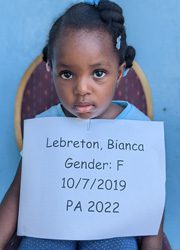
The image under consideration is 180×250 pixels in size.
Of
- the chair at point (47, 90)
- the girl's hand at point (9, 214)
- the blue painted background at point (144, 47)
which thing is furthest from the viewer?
the blue painted background at point (144, 47)

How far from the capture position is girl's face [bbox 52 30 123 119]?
88 cm

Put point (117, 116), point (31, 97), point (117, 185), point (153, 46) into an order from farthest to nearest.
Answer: point (153, 46) < point (31, 97) < point (117, 116) < point (117, 185)

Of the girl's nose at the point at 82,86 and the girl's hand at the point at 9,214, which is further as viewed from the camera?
the girl's hand at the point at 9,214

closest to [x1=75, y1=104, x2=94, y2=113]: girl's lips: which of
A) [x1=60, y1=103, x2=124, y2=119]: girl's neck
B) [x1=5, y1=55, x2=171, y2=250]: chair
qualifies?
[x1=60, y1=103, x2=124, y2=119]: girl's neck

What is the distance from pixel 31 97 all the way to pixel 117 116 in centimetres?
31

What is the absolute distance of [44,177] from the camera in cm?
96

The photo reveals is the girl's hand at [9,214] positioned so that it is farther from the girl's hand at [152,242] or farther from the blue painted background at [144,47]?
the blue painted background at [144,47]

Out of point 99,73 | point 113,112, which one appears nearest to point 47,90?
point 113,112

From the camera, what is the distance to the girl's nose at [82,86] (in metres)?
0.88

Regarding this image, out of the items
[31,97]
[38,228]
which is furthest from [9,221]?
[31,97]

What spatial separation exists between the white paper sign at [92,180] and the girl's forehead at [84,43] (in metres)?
0.15

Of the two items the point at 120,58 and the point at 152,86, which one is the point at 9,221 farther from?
the point at 152,86

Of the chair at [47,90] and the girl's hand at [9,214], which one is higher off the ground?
the chair at [47,90]

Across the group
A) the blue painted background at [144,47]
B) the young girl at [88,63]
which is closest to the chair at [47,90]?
the blue painted background at [144,47]
